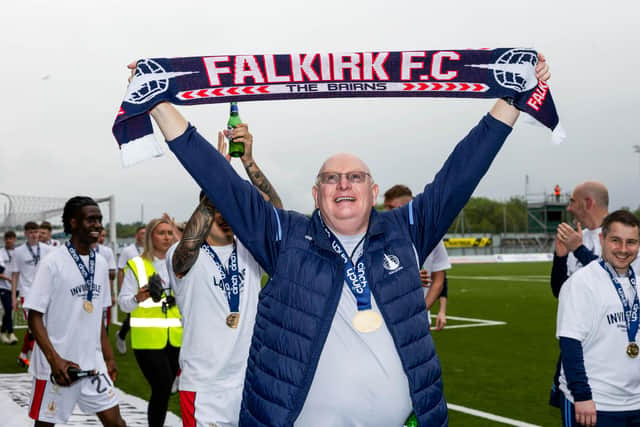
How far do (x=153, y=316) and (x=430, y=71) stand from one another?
4453 mm

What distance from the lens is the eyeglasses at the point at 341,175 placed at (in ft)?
10.6

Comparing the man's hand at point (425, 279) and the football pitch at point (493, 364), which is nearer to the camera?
the man's hand at point (425, 279)

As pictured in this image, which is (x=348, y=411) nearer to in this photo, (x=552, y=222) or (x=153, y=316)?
(x=153, y=316)

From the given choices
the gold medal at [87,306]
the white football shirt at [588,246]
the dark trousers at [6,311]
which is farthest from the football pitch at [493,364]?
the gold medal at [87,306]

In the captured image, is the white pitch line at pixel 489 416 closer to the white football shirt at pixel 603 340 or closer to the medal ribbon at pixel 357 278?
the white football shirt at pixel 603 340

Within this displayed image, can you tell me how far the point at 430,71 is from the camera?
142 inches

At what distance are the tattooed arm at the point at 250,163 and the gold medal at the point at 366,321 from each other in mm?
1810

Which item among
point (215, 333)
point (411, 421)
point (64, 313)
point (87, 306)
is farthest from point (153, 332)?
point (411, 421)

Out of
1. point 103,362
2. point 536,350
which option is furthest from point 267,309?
point 536,350

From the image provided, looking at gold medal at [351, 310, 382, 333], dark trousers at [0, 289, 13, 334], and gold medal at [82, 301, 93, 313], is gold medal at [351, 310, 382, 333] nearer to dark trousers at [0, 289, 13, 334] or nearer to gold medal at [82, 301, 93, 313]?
gold medal at [82, 301, 93, 313]

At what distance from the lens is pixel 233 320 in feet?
15.3

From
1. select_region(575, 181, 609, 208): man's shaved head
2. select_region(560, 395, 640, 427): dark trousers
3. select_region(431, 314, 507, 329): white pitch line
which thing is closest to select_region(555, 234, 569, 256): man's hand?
select_region(575, 181, 609, 208): man's shaved head

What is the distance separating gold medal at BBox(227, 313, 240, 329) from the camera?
15.3 feet

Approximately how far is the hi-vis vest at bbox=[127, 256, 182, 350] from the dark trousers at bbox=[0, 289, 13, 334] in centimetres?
879
